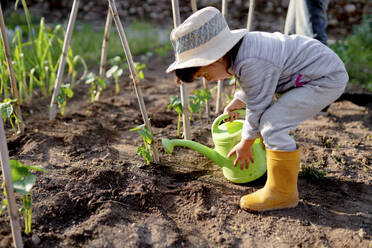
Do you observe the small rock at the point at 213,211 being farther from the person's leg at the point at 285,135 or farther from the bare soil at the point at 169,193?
the person's leg at the point at 285,135

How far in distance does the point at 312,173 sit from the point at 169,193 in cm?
76

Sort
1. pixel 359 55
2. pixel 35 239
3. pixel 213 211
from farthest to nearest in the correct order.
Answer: pixel 359 55 < pixel 213 211 < pixel 35 239

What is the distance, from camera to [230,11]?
554 cm

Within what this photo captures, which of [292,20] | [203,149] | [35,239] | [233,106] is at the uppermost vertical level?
[292,20]

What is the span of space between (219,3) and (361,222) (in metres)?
4.35

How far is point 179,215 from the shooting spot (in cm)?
169

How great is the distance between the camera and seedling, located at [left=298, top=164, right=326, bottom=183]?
1934mm

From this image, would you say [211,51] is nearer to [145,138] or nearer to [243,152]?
[243,152]

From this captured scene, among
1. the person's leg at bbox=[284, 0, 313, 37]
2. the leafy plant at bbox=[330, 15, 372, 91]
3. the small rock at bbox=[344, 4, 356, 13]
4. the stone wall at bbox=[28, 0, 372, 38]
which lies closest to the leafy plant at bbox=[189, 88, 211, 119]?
the person's leg at bbox=[284, 0, 313, 37]

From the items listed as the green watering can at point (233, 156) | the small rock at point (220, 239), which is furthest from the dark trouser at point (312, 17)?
the small rock at point (220, 239)

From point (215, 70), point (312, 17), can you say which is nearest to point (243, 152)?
point (215, 70)

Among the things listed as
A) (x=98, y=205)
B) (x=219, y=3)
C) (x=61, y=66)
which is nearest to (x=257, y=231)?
(x=98, y=205)

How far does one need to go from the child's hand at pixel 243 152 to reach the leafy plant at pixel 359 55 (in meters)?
1.90

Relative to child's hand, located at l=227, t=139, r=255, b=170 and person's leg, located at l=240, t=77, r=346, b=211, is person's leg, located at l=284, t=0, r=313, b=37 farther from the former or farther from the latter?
child's hand, located at l=227, t=139, r=255, b=170
